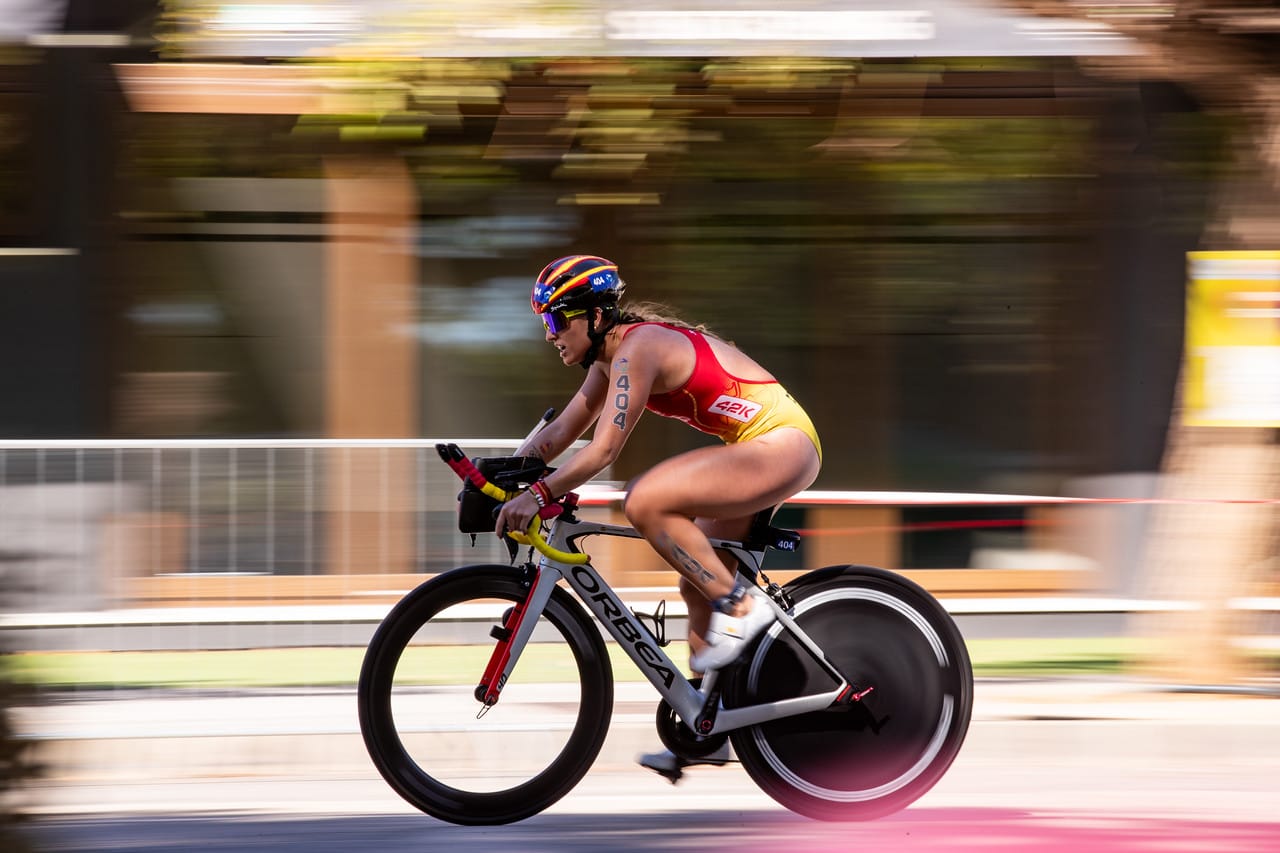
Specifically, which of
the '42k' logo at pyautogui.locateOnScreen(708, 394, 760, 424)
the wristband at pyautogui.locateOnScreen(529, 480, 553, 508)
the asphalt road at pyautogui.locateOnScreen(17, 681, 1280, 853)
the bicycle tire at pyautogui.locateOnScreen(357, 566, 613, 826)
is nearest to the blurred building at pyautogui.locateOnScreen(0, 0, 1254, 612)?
the asphalt road at pyautogui.locateOnScreen(17, 681, 1280, 853)

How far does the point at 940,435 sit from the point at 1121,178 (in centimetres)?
205

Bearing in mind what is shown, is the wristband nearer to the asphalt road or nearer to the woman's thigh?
the woman's thigh

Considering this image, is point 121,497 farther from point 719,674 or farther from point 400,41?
point 719,674

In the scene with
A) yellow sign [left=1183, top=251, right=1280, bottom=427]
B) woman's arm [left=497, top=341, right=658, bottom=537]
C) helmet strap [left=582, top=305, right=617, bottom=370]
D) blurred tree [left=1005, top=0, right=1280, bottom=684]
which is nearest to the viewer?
woman's arm [left=497, top=341, right=658, bottom=537]

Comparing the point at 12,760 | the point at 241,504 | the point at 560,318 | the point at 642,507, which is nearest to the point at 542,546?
the point at 642,507

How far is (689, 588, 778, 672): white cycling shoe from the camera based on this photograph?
4.99 metres

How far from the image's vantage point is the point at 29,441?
29.5ft

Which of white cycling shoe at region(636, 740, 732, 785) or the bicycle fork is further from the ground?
the bicycle fork

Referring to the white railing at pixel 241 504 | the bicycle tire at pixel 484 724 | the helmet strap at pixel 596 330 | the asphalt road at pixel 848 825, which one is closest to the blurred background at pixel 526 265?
the white railing at pixel 241 504

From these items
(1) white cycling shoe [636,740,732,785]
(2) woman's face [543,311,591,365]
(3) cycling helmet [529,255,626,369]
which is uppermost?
(3) cycling helmet [529,255,626,369]

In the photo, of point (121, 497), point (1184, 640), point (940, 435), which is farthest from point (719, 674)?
point (940, 435)

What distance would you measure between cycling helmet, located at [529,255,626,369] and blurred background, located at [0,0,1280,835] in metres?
4.22

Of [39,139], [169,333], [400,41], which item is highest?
[400,41]

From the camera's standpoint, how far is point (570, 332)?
195 inches
